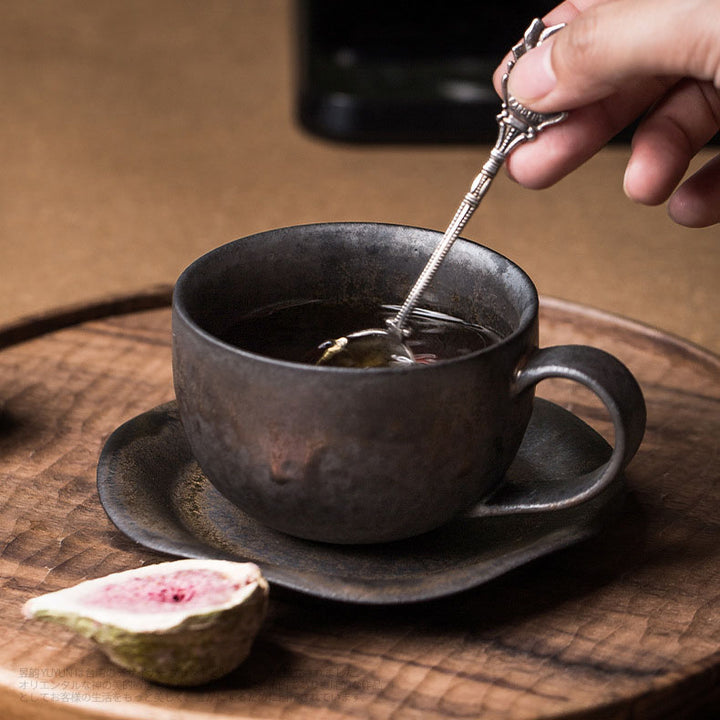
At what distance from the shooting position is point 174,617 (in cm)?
52

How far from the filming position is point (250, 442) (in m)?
0.57

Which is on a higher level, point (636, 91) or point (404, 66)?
point (636, 91)

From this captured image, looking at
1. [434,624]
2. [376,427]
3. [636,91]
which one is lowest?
[434,624]

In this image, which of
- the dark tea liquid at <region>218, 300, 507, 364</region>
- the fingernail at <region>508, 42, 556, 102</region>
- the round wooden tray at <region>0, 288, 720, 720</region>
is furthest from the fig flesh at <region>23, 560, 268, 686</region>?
the fingernail at <region>508, 42, 556, 102</region>

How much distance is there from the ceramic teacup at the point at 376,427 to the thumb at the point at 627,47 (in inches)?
5.8

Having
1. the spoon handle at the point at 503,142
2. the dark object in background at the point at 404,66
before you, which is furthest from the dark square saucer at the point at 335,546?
the dark object in background at the point at 404,66

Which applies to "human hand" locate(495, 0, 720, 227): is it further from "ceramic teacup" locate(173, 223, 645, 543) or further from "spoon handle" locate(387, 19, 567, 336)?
"ceramic teacup" locate(173, 223, 645, 543)

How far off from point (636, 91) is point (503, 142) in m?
0.15

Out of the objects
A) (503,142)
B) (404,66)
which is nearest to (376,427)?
(503,142)

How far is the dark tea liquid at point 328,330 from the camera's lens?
26.2 inches

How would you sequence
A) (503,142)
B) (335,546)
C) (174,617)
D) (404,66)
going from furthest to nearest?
(404,66), (503,142), (335,546), (174,617)

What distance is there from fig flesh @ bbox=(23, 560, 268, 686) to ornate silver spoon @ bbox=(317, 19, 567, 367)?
162 mm

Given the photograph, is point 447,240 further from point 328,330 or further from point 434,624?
point 434,624

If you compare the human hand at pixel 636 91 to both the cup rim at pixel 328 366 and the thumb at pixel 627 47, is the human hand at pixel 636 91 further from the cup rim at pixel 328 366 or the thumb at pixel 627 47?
the cup rim at pixel 328 366
